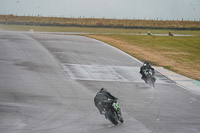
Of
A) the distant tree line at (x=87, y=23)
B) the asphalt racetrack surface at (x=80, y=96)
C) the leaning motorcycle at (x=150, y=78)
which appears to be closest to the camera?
the asphalt racetrack surface at (x=80, y=96)

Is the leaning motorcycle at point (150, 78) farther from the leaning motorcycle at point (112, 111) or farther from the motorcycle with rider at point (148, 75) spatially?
the leaning motorcycle at point (112, 111)

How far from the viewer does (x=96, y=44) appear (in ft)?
142

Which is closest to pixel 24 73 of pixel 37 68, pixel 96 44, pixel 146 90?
pixel 37 68

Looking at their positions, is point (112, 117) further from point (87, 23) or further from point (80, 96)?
point (87, 23)

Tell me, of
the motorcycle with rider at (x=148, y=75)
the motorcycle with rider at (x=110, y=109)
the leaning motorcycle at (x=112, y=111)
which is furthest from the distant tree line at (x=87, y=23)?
the leaning motorcycle at (x=112, y=111)

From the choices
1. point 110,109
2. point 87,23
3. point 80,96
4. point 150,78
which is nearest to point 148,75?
point 150,78

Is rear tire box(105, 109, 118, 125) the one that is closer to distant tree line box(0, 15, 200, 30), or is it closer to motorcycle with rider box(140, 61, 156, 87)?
motorcycle with rider box(140, 61, 156, 87)

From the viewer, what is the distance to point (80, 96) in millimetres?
19094

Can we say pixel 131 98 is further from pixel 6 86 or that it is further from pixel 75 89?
pixel 6 86

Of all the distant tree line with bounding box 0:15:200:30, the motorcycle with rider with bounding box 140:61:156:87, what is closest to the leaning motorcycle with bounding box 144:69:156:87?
the motorcycle with rider with bounding box 140:61:156:87

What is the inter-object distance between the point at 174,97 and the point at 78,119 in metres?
7.22

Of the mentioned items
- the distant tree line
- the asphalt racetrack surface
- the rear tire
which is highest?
the rear tire

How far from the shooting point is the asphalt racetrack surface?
46.4 feet

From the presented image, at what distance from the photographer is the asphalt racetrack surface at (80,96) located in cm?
1416
